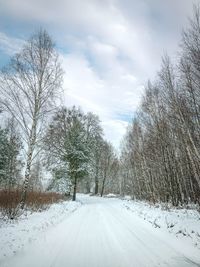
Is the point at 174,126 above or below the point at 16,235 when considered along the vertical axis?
above

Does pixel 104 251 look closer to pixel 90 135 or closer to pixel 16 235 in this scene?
pixel 16 235

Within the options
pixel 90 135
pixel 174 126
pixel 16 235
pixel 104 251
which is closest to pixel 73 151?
pixel 90 135

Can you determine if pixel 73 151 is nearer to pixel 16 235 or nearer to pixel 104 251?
pixel 16 235

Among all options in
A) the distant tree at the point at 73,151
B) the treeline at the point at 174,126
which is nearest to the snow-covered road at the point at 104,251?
the treeline at the point at 174,126

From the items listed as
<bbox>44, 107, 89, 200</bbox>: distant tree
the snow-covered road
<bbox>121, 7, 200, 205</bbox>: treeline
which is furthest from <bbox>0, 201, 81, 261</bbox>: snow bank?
<bbox>44, 107, 89, 200</bbox>: distant tree

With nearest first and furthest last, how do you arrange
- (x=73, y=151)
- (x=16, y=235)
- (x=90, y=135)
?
(x=16, y=235) → (x=73, y=151) → (x=90, y=135)

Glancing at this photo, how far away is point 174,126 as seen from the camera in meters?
18.7

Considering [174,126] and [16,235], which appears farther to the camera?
[174,126]

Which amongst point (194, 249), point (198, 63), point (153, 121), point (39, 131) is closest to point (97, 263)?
point (194, 249)

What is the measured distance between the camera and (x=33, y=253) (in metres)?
5.39

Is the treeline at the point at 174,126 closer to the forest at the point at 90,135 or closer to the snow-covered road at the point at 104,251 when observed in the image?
the forest at the point at 90,135

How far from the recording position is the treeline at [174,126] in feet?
39.8

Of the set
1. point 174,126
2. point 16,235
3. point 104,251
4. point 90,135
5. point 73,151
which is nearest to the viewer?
point 104,251

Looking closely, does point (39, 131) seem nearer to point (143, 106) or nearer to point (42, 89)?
point (42, 89)
